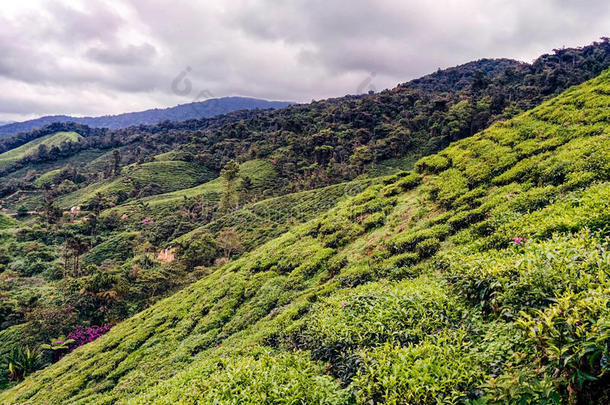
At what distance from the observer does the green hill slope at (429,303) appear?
13.6ft

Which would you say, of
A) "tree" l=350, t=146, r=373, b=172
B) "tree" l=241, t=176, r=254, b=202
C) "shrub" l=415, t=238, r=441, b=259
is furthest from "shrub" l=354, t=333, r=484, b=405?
"tree" l=350, t=146, r=373, b=172

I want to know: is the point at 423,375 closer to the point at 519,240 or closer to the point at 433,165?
the point at 519,240

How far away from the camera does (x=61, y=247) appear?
56.0 m

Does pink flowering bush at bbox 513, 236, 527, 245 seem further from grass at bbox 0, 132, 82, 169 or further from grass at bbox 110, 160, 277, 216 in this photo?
grass at bbox 0, 132, 82, 169

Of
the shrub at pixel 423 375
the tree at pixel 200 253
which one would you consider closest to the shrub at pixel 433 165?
the shrub at pixel 423 375

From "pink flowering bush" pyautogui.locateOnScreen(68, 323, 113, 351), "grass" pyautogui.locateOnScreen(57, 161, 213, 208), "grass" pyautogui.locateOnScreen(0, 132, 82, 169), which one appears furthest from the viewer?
"grass" pyautogui.locateOnScreen(0, 132, 82, 169)

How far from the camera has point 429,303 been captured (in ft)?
21.6

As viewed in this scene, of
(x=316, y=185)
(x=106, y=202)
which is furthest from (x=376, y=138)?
(x=106, y=202)

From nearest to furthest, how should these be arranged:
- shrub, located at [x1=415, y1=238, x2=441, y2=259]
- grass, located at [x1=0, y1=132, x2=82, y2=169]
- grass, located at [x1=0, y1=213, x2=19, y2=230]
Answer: shrub, located at [x1=415, y1=238, x2=441, y2=259]
grass, located at [x1=0, y1=213, x2=19, y2=230]
grass, located at [x1=0, y1=132, x2=82, y2=169]

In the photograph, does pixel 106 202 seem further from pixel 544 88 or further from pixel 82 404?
pixel 544 88

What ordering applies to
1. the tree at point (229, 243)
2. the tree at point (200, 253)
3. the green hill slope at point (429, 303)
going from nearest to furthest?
the green hill slope at point (429, 303), the tree at point (200, 253), the tree at point (229, 243)

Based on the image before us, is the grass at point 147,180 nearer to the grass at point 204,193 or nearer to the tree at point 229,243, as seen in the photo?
the grass at point 204,193

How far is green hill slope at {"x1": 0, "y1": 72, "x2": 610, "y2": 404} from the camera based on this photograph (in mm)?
4152

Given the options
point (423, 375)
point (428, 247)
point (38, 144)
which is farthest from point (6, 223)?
point (38, 144)
